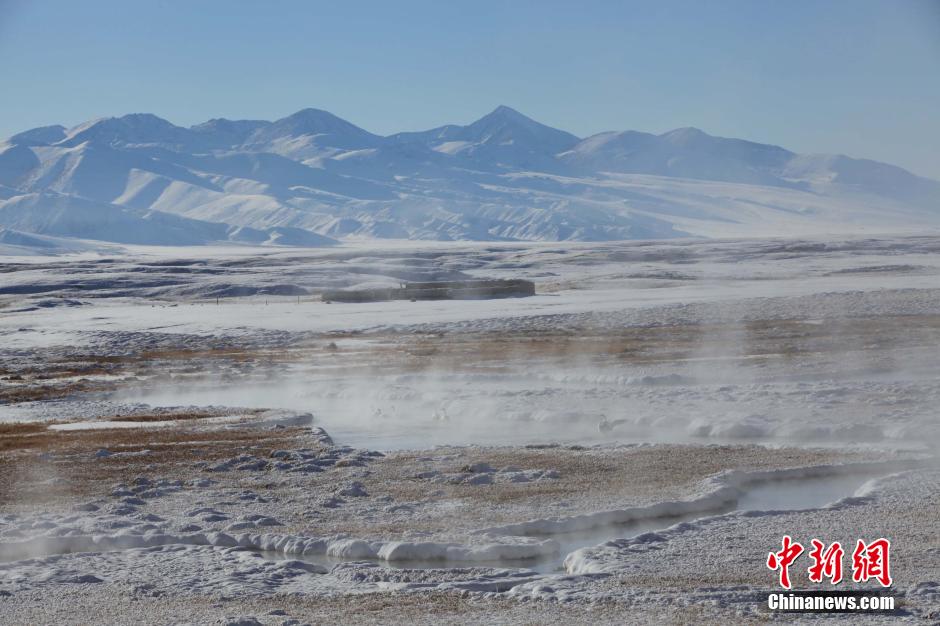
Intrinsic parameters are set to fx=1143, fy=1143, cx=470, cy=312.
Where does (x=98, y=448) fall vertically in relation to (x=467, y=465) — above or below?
below

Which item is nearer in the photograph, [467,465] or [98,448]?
[467,465]

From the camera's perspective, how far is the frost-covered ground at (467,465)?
8.32 metres

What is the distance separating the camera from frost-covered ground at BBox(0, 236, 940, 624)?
8.32 metres

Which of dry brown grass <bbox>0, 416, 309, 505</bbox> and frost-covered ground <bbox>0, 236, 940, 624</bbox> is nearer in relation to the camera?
frost-covered ground <bbox>0, 236, 940, 624</bbox>

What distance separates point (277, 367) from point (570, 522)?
1767 cm

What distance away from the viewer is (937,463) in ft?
41.3

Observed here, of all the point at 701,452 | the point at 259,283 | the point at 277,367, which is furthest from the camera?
the point at 259,283

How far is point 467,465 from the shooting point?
13430 millimetres

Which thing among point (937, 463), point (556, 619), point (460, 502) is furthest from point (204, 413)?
point (556, 619)

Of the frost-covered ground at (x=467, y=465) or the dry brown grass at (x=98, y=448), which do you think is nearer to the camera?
the frost-covered ground at (x=467, y=465)

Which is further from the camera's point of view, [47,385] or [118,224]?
[118,224]

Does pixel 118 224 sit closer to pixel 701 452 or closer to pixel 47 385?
pixel 47 385

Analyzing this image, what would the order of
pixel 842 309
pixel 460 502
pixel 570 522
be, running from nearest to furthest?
1. pixel 570 522
2. pixel 460 502
3. pixel 842 309

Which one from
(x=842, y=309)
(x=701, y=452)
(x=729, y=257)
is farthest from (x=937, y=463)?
(x=729, y=257)
